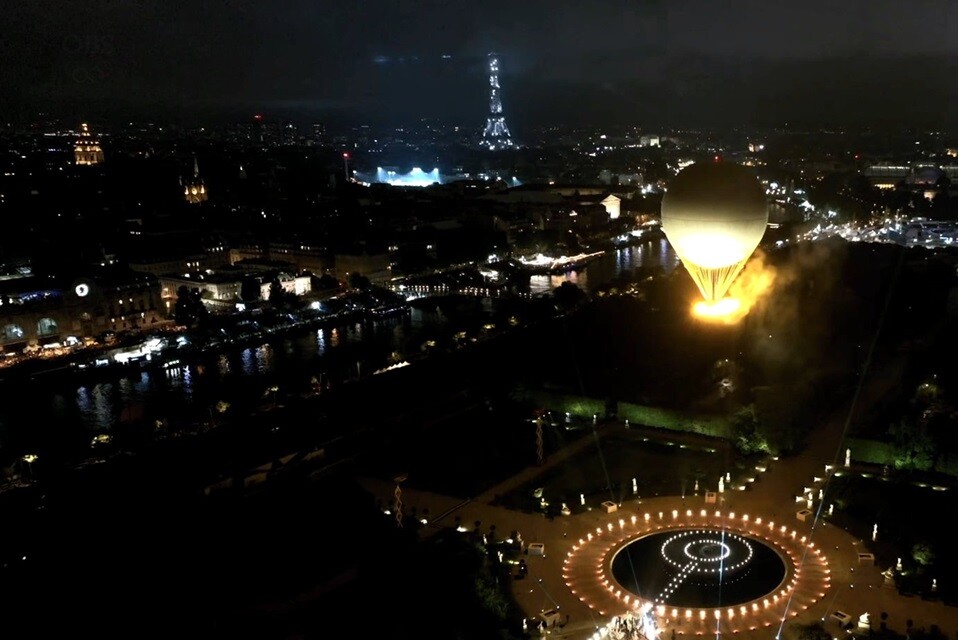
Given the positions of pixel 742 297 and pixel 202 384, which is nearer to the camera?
pixel 742 297

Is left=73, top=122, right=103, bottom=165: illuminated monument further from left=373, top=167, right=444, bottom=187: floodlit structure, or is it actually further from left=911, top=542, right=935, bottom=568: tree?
left=911, top=542, right=935, bottom=568: tree

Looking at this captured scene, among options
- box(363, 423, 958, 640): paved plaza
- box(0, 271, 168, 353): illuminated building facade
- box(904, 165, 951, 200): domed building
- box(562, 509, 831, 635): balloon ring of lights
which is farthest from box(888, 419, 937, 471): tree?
box(904, 165, 951, 200): domed building

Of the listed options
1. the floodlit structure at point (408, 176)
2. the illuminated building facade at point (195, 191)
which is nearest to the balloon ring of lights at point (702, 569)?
the illuminated building facade at point (195, 191)

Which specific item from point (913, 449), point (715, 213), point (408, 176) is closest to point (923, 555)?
point (913, 449)

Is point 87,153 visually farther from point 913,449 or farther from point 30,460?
point 913,449

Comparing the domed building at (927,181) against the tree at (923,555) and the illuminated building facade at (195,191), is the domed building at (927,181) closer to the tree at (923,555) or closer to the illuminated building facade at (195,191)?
the illuminated building facade at (195,191)

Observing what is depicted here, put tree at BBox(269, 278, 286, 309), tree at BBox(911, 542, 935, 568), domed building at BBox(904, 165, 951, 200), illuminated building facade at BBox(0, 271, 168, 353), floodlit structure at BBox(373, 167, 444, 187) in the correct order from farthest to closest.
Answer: floodlit structure at BBox(373, 167, 444, 187) → domed building at BBox(904, 165, 951, 200) → tree at BBox(269, 278, 286, 309) → illuminated building facade at BBox(0, 271, 168, 353) → tree at BBox(911, 542, 935, 568)

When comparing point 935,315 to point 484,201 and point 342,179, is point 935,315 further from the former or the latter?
point 342,179
